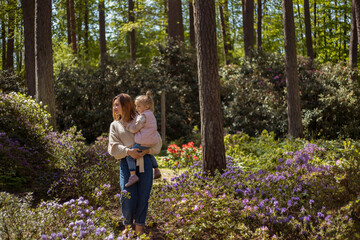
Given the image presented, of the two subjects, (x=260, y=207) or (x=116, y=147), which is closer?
(x=116, y=147)

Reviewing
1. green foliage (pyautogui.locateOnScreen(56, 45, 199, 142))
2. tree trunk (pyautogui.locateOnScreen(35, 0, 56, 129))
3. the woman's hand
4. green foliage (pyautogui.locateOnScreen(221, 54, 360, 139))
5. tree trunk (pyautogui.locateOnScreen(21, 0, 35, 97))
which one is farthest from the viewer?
green foliage (pyautogui.locateOnScreen(56, 45, 199, 142))

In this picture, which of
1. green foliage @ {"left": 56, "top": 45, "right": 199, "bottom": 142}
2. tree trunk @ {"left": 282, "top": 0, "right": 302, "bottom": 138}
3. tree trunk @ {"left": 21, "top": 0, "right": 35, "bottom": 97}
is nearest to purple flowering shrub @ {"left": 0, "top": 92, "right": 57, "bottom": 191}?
tree trunk @ {"left": 21, "top": 0, "right": 35, "bottom": 97}

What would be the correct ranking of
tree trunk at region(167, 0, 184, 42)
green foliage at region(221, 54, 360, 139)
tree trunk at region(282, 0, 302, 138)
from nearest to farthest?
tree trunk at region(282, 0, 302, 138), green foliage at region(221, 54, 360, 139), tree trunk at region(167, 0, 184, 42)

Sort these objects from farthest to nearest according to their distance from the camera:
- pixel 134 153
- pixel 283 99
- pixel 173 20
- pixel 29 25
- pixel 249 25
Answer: pixel 249 25 → pixel 173 20 → pixel 283 99 → pixel 29 25 → pixel 134 153

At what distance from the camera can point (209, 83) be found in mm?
6078

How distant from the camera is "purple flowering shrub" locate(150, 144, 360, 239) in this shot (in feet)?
13.4

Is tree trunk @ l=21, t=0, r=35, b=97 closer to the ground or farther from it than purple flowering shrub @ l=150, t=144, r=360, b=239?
farther from it

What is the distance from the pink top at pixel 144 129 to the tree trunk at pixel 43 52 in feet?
19.0

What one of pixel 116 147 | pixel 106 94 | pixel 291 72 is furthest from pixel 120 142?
pixel 106 94

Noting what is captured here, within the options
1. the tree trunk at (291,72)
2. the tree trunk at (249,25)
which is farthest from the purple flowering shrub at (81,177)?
the tree trunk at (249,25)

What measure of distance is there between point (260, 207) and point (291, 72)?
6.26 metres

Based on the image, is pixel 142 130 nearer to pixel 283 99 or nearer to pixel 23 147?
pixel 23 147

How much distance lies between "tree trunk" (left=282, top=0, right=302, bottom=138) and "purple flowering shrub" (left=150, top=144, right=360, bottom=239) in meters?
4.18

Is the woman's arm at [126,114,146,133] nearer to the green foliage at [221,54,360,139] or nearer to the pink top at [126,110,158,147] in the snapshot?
the pink top at [126,110,158,147]
